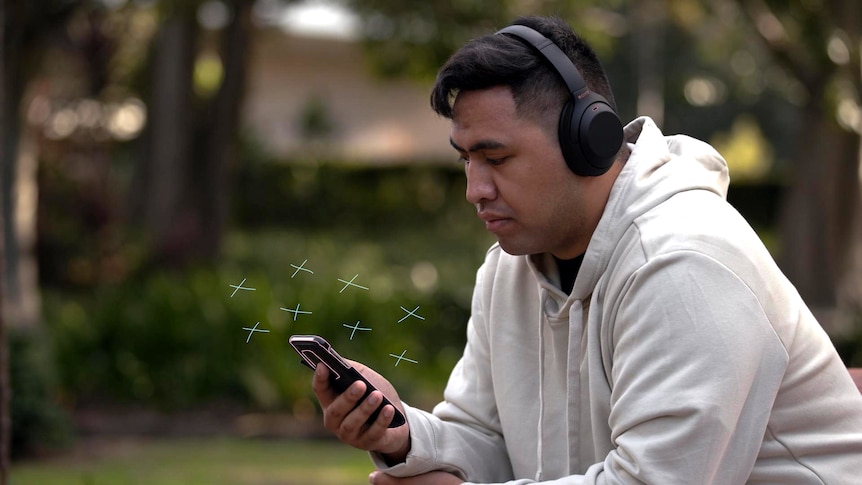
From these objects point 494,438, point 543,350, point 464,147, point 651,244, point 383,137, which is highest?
point 464,147

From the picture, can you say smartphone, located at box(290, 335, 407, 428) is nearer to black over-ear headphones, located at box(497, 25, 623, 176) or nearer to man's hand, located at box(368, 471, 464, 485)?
man's hand, located at box(368, 471, 464, 485)

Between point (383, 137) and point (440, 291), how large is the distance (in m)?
19.6

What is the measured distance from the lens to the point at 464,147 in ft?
7.54

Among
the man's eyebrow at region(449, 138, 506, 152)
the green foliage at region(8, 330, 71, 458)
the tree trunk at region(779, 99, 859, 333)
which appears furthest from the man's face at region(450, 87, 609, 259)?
the tree trunk at region(779, 99, 859, 333)

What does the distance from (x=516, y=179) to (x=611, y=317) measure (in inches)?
13.2

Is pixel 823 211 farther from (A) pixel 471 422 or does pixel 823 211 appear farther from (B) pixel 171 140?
(A) pixel 471 422

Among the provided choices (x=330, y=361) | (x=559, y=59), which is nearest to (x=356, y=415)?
(x=330, y=361)

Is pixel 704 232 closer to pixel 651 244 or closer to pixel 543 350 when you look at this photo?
pixel 651 244

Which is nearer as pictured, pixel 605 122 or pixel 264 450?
pixel 605 122

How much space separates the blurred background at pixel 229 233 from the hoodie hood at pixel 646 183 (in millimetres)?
494

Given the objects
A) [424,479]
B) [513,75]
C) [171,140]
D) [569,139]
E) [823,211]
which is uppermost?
[513,75]

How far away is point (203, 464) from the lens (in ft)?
24.6

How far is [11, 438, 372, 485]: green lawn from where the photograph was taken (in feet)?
23.0

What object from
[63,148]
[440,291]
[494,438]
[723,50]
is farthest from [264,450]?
[723,50]
